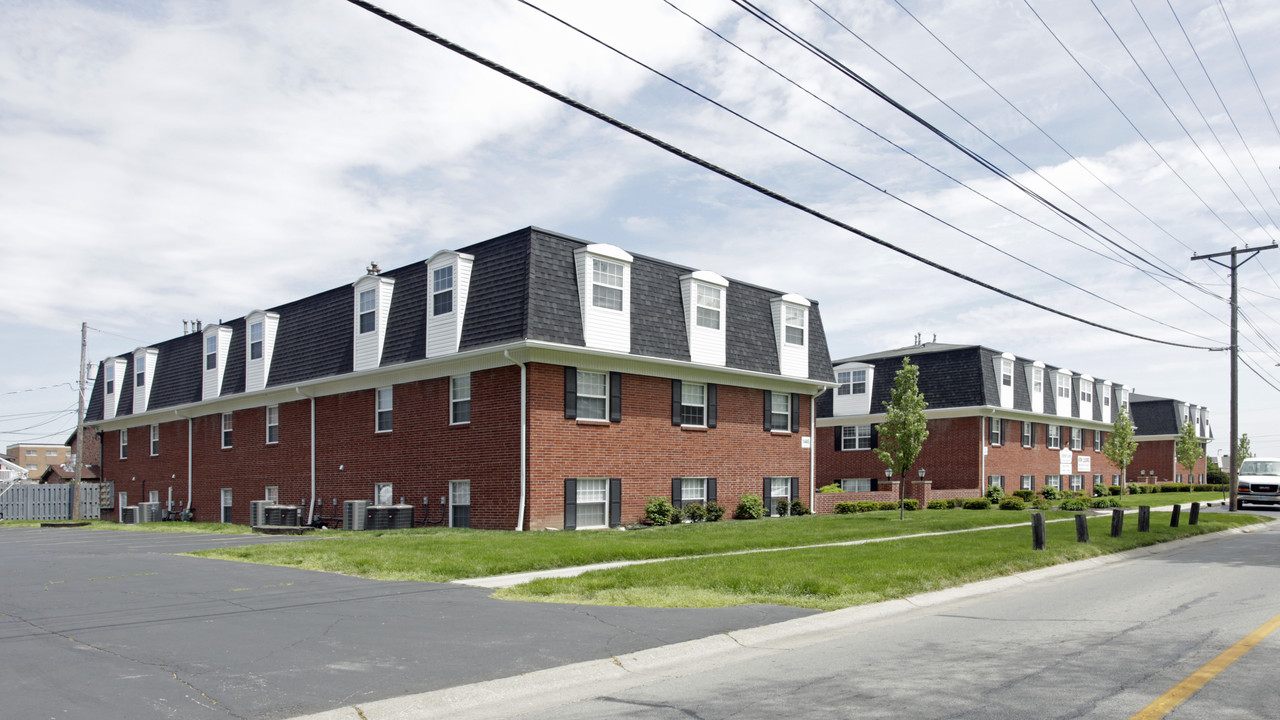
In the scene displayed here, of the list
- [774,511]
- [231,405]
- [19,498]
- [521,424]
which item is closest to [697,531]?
[521,424]

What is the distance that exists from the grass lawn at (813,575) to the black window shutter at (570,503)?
25.6 feet

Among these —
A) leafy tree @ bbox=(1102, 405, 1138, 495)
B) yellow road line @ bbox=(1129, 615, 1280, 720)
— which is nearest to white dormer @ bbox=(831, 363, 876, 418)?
leafy tree @ bbox=(1102, 405, 1138, 495)

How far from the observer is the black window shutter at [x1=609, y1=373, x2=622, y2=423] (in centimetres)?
2442

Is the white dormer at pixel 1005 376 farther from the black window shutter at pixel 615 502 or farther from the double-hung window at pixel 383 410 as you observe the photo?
the double-hung window at pixel 383 410

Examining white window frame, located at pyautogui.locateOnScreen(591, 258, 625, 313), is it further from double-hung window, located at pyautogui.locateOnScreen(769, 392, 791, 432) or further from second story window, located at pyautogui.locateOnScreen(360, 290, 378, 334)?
double-hung window, located at pyautogui.locateOnScreen(769, 392, 791, 432)

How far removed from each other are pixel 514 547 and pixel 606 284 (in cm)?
934

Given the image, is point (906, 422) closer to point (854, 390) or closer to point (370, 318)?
point (854, 390)

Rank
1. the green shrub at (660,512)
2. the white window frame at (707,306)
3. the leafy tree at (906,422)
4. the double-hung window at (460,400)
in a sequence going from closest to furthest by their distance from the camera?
the double-hung window at (460,400) < the green shrub at (660,512) < the white window frame at (707,306) < the leafy tree at (906,422)

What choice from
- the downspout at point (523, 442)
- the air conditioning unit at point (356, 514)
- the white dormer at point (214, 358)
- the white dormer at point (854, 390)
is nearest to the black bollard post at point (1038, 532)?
the downspout at point (523, 442)

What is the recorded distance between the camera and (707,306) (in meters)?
27.3

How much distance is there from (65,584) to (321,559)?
3849mm

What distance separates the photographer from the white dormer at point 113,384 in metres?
41.9

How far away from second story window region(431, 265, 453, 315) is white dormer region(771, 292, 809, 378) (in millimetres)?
10928

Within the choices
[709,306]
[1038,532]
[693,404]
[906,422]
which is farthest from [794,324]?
[1038,532]
